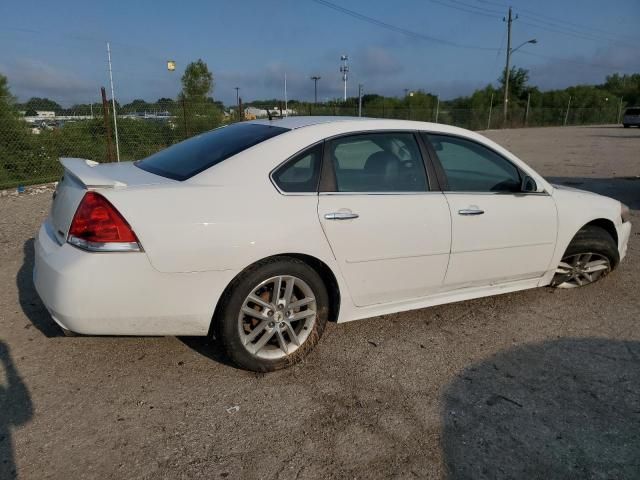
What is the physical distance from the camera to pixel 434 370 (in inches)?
121

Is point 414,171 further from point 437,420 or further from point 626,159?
point 626,159

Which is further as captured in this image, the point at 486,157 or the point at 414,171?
the point at 486,157

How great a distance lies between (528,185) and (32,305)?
3948 mm

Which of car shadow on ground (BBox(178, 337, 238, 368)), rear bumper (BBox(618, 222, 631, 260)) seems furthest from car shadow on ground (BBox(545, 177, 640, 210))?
car shadow on ground (BBox(178, 337, 238, 368))

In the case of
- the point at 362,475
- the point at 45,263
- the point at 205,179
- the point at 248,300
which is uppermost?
the point at 205,179

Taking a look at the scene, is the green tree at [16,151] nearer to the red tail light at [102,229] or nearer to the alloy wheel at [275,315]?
the red tail light at [102,229]

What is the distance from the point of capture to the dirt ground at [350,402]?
225 centimetres

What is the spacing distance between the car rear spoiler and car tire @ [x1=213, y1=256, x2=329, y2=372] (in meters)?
0.86

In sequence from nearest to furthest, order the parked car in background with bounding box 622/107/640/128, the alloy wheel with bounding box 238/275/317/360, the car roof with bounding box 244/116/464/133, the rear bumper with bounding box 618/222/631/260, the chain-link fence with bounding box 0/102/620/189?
1. the alloy wheel with bounding box 238/275/317/360
2. the car roof with bounding box 244/116/464/133
3. the rear bumper with bounding box 618/222/631/260
4. the chain-link fence with bounding box 0/102/620/189
5. the parked car in background with bounding box 622/107/640/128

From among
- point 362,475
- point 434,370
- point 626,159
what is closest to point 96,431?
point 362,475

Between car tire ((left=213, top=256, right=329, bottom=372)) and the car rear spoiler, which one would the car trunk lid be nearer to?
the car rear spoiler

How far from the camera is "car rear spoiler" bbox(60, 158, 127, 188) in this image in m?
2.62

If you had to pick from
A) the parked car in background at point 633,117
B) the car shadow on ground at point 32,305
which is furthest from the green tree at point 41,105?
the parked car in background at point 633,117

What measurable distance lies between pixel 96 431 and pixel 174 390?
0.47 m
